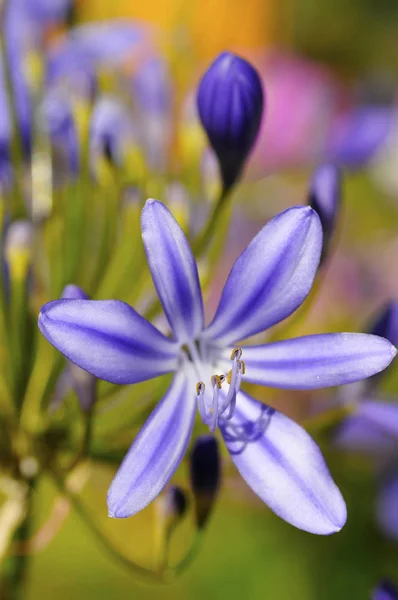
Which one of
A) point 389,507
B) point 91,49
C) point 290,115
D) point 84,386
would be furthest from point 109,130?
point 290,115

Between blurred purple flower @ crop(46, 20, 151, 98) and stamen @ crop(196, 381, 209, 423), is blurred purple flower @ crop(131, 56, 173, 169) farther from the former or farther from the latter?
stamen @ crop(196, 381, 209, 423)

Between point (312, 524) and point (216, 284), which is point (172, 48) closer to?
point (216, 284)

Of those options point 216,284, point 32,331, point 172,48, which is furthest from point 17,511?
point 172,48

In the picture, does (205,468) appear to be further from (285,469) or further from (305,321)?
(305,321)

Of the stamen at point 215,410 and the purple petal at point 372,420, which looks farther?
the purple petal at point 372,420

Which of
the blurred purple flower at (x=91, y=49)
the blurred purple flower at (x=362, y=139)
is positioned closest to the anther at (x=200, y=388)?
the blurred purple flower at (x=91, y=49)

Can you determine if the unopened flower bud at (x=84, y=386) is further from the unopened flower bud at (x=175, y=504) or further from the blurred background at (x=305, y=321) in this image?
the blurred background at (x=305, y=321)
